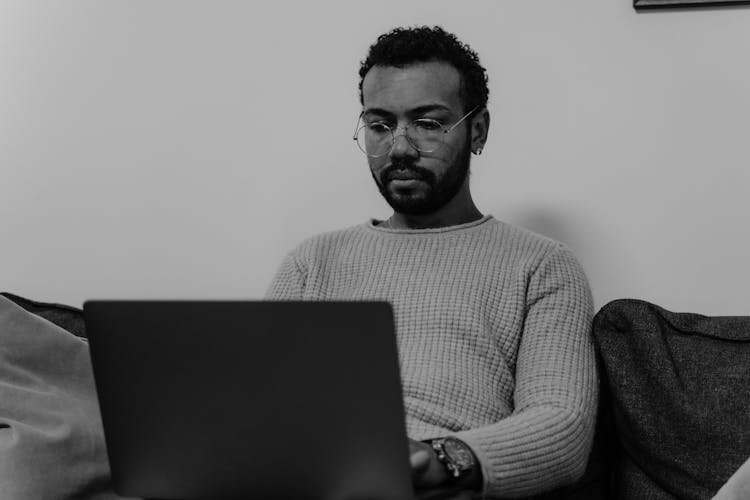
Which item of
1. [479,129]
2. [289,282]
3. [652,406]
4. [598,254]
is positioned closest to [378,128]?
[479,129]

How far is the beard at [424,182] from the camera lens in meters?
1.38

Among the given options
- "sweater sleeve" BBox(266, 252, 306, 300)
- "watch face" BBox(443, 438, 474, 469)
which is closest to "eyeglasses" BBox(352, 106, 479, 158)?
"sweater sleeve" BBox(266, 252, 306, 300)

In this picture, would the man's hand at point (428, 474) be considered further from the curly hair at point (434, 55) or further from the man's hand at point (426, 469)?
the curly hair at point (434, 55)

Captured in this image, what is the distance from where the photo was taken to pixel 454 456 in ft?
3.17

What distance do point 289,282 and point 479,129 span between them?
423 mm

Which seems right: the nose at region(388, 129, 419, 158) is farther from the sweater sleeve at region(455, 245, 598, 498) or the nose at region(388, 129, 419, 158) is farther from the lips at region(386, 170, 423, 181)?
the sweater sleeve at region(455, 245, 598, 498)

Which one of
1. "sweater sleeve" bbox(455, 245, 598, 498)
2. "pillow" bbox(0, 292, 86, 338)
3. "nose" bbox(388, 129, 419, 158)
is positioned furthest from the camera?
"pillow" bbox(0, 292, 86, 338)

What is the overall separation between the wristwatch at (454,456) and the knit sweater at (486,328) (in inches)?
0.9

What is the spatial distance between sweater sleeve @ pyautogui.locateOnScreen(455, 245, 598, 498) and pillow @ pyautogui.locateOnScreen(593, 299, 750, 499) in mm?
54

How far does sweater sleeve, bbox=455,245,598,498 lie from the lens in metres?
1.02

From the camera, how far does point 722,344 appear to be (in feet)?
4.04

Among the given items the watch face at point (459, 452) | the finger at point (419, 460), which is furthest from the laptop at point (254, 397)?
the watch face at point (459, 452)

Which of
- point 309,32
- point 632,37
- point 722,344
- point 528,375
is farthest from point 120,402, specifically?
point 632,37

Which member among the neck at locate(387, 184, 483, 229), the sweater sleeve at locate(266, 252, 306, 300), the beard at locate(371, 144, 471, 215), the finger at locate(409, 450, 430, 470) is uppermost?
the beard at locate(371, 144, 471, 215)
